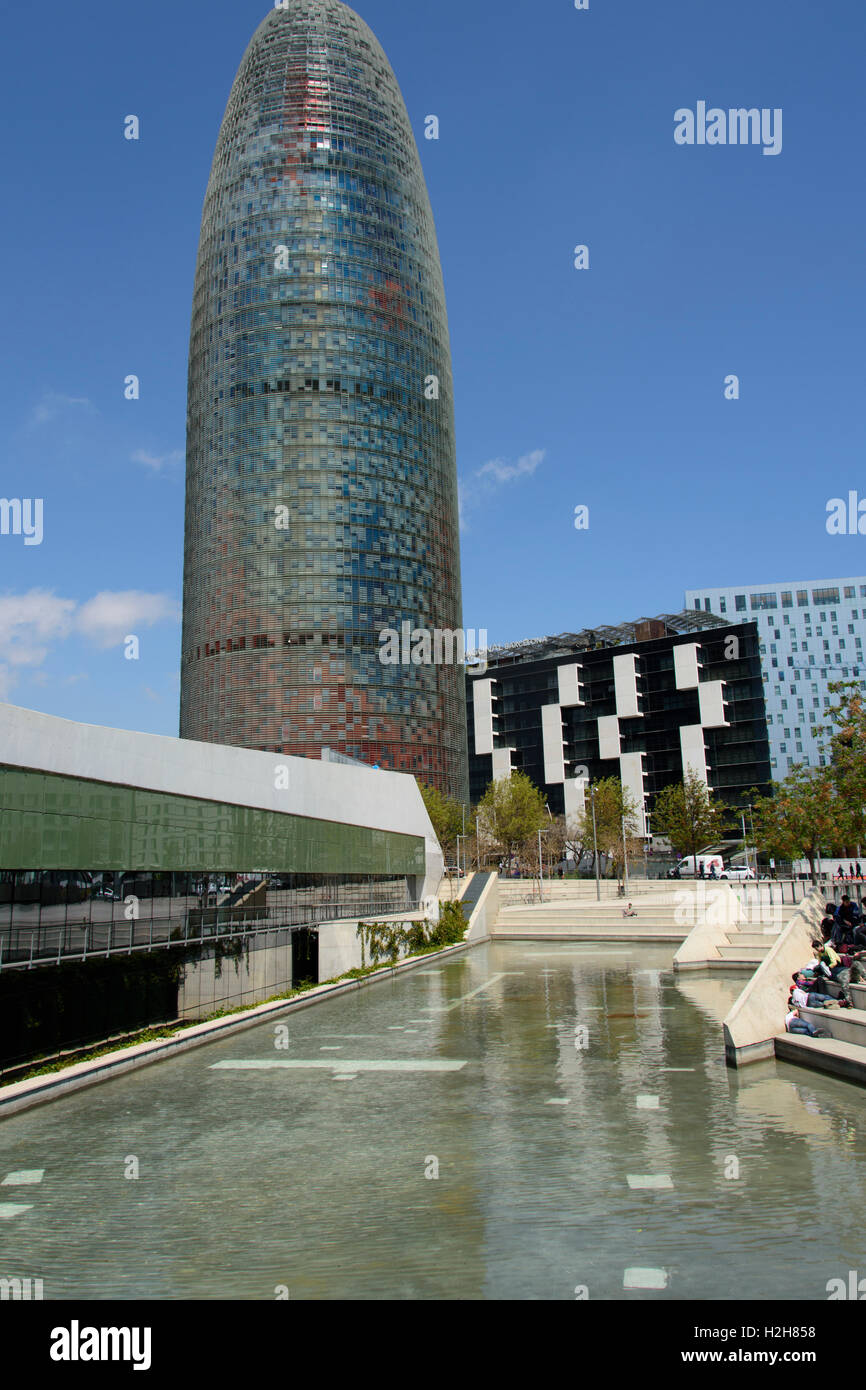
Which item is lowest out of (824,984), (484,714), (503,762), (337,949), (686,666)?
(337,949)

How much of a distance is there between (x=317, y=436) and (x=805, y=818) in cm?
6351

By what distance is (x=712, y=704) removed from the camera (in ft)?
398

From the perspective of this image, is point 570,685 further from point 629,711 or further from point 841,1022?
point 841,1022

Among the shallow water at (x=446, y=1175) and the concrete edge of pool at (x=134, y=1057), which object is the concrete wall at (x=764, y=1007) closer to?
the shallow water at (x=446, y=1175)

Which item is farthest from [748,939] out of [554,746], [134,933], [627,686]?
[554,746]

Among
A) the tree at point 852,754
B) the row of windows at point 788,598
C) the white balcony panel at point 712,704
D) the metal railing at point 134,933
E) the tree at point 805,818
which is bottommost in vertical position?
the metal railing at point 134,933

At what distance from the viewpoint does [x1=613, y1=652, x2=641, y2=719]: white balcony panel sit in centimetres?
12750

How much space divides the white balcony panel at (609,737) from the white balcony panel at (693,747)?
9164 mm

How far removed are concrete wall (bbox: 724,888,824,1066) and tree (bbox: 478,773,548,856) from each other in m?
73.9

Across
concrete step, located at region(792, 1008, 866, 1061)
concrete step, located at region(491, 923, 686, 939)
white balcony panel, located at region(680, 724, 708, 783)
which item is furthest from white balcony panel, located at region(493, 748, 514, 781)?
concrete step, located at region(792, 1008, 866, 1061)

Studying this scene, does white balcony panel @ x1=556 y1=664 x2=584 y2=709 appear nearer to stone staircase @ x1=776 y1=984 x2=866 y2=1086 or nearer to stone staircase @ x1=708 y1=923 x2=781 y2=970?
stone staircase @ x1=708 y1=923 x2=781 y2=970

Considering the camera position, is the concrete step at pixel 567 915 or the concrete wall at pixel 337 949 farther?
the concrete step at pixel 567 915

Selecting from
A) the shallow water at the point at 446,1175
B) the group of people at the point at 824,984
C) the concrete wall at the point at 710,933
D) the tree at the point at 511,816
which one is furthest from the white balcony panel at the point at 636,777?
the shallow water at the point at 446,1175

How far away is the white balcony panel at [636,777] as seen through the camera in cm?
12394
